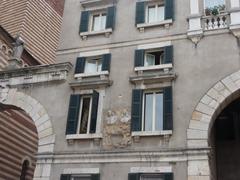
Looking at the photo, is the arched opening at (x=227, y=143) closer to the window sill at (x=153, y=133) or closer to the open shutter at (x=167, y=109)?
the open shutter at (x=167, y=109)

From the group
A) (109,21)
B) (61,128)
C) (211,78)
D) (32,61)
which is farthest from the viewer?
(32,61)

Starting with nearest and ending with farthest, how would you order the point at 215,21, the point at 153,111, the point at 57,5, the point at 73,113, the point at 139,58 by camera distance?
the point at 153,111, the point at 215,21, the point at 73,113, the point at 139,58, the point at 57,5

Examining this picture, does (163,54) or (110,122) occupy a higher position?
(163,54)

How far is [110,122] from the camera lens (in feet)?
58.7

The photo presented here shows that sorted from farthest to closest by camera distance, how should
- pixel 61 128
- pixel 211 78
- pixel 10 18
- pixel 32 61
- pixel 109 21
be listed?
pixel 10 18 → pixel 32 61 → pixel 109 21 → pixel 61 128 → pixel 211 78

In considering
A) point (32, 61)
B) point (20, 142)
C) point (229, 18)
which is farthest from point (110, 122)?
point (32, 61)

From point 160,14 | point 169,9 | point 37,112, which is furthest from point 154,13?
point 37,112

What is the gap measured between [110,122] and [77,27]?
627 centimetres

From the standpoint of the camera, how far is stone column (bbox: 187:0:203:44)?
18.4 m

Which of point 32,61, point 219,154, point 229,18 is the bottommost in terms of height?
point 219,154

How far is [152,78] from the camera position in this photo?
1792 cm

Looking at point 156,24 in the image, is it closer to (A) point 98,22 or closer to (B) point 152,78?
(B) point 152,78

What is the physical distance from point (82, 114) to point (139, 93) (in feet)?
9.87

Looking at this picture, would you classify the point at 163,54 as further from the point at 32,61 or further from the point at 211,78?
the point at 32,61
